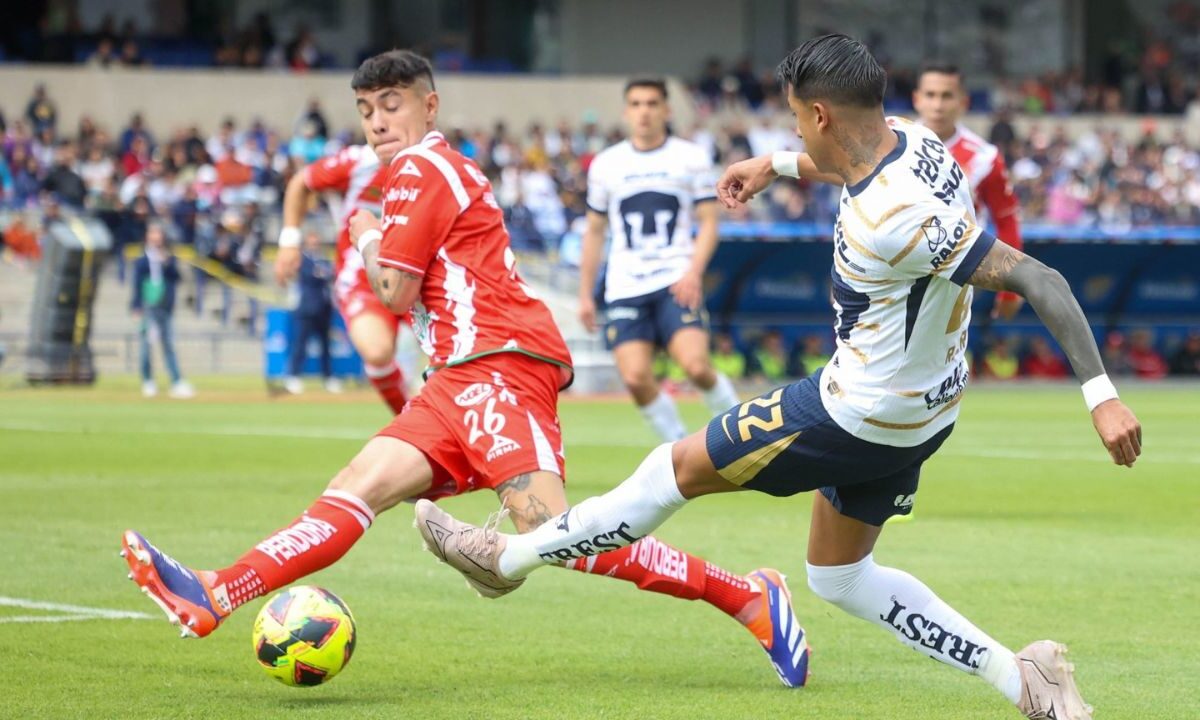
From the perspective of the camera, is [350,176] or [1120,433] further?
[350,176]

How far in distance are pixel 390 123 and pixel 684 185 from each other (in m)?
6.37

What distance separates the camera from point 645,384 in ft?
41.4

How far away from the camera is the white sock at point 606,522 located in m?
5.38

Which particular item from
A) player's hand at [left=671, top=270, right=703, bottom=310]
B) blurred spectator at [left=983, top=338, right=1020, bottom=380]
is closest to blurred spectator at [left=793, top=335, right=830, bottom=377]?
blurred spectator at [left=983, top=338, right=1020, bottom=380]

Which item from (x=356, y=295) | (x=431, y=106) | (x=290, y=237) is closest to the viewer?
(x=431, y=106)

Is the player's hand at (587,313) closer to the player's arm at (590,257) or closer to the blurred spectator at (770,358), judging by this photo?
the player's arm at (590,257)

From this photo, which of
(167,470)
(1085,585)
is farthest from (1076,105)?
(1085,585)

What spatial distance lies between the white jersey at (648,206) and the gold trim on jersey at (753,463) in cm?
732

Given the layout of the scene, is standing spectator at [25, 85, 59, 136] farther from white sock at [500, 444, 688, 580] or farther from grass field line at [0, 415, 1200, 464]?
white sock at [500, 444, 688, 580]

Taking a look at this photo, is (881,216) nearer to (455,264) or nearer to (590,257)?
(455,264)

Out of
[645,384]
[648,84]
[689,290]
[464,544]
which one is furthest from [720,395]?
[464,544]

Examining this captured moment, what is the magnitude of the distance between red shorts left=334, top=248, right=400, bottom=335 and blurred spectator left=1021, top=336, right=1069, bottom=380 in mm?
22149

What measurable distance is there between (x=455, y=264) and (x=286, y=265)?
314 cm

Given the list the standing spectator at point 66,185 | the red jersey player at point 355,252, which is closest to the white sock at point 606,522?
the red jersey player at point 355,252
